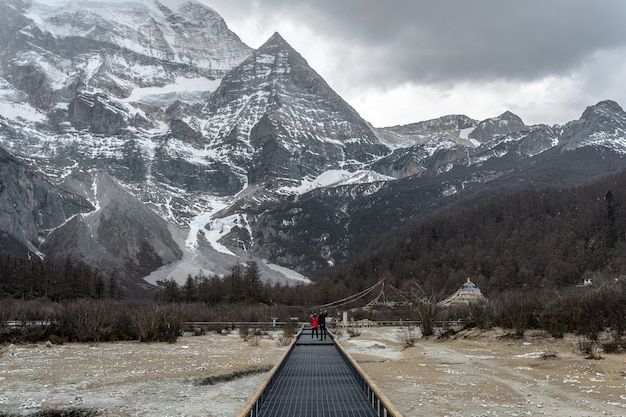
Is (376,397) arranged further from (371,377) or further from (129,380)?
(129,380)

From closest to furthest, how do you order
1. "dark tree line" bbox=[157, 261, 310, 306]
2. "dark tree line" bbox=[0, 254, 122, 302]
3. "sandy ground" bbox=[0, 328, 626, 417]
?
"sandy ground" bbox=[0, 328, 626, 417]
"dark tree line" bbox=[0, 254, 122, 302]
"dark tree line" bbox=[157, 261, 310, 306]

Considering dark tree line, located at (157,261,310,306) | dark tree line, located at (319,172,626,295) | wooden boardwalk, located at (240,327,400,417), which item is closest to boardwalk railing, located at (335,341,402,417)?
wooden boardwalk, located at (240,327,400,417)

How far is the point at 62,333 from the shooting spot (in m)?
41.1

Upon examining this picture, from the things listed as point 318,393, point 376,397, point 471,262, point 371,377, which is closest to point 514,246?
point 471,262

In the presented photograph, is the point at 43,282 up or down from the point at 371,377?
up

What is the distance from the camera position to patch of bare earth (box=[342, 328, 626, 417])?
15585 millimetres

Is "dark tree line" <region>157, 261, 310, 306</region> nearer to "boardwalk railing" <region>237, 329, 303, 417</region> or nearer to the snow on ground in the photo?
the snow on ground

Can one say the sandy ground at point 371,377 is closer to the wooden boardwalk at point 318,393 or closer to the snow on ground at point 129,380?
the snow on ground at point 129,380

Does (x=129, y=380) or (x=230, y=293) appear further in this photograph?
(x=230, y=293)

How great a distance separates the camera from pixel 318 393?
49.4 ft

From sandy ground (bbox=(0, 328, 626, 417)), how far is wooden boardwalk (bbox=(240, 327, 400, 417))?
1418mm

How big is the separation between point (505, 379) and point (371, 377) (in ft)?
16.6

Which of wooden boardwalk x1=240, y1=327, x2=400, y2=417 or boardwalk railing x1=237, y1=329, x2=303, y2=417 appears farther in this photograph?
wooden boardwalk x1=240, y1=327, x2=400, y2=417

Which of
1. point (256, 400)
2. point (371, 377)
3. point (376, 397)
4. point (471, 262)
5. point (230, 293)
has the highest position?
point (471, 262)
